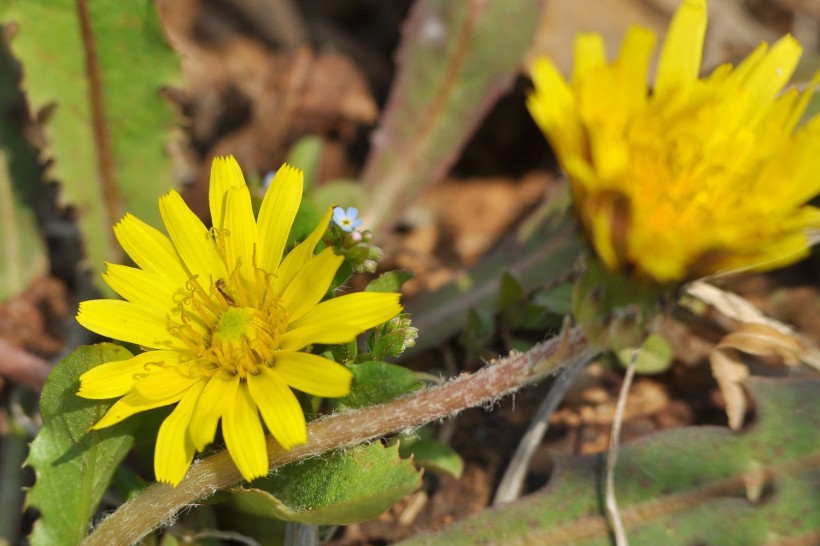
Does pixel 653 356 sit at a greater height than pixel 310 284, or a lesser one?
lesser

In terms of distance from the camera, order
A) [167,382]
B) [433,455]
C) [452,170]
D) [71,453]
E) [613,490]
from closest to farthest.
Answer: [167,382] < [71,453] < [613,490] < [433,455] < [452,170]

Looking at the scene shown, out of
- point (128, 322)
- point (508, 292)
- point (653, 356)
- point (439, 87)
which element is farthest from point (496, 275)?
point (128, 322)

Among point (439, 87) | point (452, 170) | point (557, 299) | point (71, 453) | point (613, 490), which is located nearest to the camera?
point (71, 453)

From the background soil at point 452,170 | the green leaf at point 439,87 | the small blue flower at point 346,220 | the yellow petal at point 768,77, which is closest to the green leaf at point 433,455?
the background soil at point 452,170

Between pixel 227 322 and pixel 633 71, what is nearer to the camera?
pixel 633 71

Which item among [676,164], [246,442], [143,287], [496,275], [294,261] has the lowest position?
[246,442]

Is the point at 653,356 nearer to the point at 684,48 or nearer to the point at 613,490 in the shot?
the point at 613,490

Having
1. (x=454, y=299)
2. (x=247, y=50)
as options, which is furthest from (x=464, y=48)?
(x=247, y=50)

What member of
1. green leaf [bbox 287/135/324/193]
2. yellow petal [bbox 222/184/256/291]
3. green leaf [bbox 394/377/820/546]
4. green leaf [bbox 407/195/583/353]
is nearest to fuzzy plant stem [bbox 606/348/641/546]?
green leaf [bbox 394/377/820/546]
